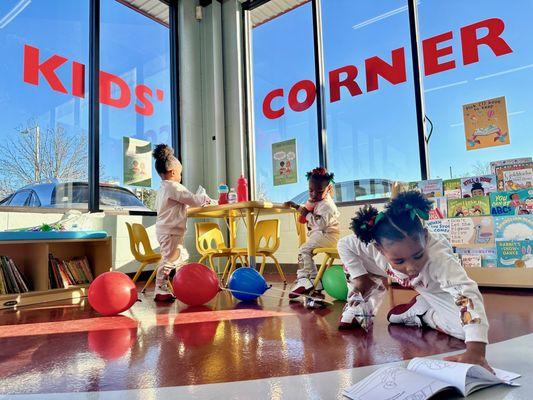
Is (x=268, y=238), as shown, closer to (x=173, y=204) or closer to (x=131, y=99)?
(x=173, y=204)

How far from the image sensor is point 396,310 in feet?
6.72

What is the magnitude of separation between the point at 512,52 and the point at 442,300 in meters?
2.84

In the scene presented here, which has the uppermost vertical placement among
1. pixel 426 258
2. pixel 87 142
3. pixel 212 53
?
pixel 212 53

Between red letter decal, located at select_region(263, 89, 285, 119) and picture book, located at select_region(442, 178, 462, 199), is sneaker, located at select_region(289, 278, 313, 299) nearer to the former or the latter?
picture book, located at select_region(442, 178, 462, 199)

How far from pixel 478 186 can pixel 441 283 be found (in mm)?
2116

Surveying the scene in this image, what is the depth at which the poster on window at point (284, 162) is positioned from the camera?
16.0ft

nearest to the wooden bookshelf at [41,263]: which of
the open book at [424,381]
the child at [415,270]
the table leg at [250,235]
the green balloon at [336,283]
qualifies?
the table leg at [250,235]

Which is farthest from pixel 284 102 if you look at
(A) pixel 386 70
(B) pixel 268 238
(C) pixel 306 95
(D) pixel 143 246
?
(D) pixel 143 246

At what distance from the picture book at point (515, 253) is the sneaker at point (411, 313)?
4.72ft

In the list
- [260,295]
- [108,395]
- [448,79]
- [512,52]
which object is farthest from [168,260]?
[512,52]

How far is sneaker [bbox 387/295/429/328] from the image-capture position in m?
1.93

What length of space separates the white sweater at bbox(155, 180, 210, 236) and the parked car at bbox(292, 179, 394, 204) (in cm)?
133

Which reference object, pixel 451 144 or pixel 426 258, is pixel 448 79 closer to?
pixel 451 144

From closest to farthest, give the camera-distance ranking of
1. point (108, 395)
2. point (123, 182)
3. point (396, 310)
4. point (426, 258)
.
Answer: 1. point (108, 395)
2. point (426, 258)
3. point (396, 310)
4. point (123, 182)
